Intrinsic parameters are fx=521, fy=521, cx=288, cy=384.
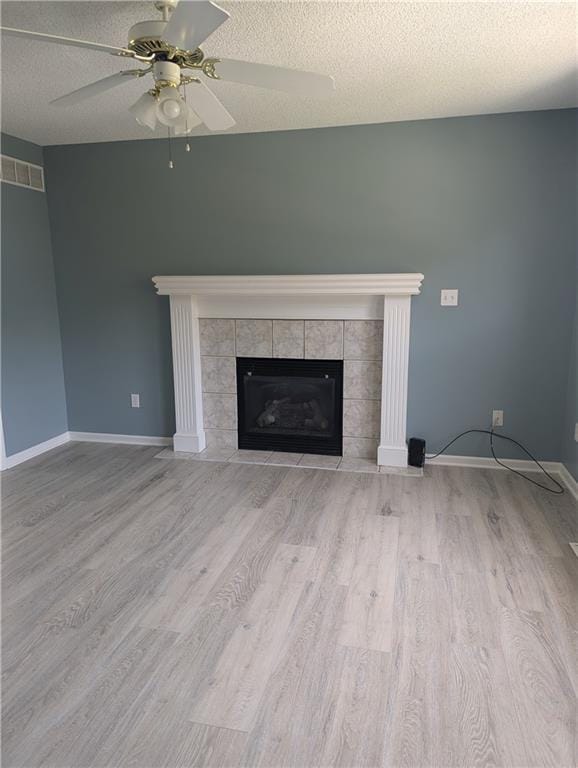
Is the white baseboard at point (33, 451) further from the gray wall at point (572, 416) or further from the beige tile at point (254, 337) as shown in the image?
the gray wall at point (572, 416)

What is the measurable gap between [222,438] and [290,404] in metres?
0.63

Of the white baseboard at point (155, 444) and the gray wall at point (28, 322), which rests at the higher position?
the gray wall at point (28, 322)

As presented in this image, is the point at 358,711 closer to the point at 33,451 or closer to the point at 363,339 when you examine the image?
the point at 363,339

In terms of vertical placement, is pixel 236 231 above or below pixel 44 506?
above

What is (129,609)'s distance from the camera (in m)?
2.20

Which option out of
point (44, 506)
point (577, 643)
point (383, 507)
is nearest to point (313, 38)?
point (383, 507)

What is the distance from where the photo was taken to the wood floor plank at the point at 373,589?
2021 millimetres

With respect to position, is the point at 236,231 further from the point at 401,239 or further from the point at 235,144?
the point at 401,239

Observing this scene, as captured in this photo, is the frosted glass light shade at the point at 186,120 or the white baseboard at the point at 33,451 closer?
the frosted glass light shade at the point at 186,120

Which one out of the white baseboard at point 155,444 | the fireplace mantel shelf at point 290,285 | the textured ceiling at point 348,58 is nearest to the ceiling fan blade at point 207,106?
the textured ceiling at point 348,58

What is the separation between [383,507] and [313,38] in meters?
2.48

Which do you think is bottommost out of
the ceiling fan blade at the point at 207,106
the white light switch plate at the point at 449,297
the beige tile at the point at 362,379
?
the beige tile at the point at 362,379

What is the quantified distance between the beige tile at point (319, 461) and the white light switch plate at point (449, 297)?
1391 millimetres

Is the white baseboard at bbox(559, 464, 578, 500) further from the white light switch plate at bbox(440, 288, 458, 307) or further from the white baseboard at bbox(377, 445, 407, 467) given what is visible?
the white light switch plate at bbox(440, 288, 458, 307)
